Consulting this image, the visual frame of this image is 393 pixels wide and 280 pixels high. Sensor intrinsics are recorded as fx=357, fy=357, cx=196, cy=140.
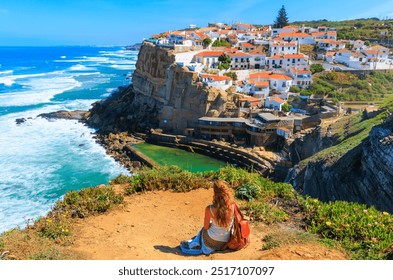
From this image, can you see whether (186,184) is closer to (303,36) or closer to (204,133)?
(204,133)

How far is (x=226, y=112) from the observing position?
3384 centimetres

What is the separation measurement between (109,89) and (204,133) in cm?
3497

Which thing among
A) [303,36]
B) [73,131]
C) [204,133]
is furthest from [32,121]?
[303,36]

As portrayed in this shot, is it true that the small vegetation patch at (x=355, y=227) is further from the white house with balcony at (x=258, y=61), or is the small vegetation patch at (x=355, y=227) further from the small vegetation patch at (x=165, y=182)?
the white house with balcony at (x=258, y=61)

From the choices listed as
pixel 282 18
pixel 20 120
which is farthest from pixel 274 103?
pixel 282 18

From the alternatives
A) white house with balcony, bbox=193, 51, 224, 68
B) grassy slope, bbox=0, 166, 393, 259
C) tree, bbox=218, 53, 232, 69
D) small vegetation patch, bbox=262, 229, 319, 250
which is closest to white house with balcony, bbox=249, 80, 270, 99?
tree, bbox=218, 53, 232, 69

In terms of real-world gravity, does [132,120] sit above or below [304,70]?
below

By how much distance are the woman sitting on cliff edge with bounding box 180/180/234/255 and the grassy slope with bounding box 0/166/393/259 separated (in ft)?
2.73

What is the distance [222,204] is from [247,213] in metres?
2.11

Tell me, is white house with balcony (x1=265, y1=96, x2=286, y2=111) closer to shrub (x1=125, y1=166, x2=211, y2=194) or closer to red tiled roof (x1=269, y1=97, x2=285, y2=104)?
red tiled roof (x1=269, y1=97, x2=285, y2=104)

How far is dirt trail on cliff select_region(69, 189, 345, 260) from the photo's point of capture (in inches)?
214

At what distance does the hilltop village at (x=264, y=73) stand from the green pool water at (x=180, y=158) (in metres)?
2.91

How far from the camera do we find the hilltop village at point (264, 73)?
31016 millimetres

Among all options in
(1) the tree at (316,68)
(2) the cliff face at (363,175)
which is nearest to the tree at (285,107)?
(1) the tree at (316,68)
